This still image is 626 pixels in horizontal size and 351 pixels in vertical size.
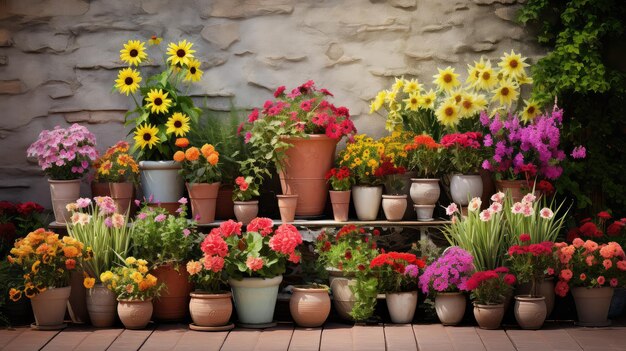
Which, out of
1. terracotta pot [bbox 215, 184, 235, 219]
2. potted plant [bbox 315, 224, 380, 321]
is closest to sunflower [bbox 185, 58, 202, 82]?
terracotta pot [bbox 215, 184, 235, 219]

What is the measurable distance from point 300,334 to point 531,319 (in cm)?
130

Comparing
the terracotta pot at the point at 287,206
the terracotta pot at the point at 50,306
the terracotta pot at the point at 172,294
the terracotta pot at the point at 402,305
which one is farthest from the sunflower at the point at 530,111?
the terracotta pot at the point at 50,306

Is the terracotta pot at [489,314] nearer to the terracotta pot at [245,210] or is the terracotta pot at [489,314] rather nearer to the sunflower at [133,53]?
the terracotta pot at [245,210]

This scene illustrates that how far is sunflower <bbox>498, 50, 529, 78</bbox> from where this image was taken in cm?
612

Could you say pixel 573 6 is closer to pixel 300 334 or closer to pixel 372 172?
pixel 372 172

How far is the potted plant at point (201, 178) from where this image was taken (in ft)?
18.8

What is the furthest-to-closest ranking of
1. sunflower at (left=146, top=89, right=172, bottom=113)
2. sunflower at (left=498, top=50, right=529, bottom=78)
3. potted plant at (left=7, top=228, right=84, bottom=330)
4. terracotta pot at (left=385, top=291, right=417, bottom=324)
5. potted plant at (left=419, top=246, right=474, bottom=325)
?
sunflower at (left=498, top=50, right=529, bottom=78), sunflower at (left=146, top=89, right=172, bottom=113), terracotta pot at (left=385, top=291, right=417, bottom=324), potted plant at (left=419, top=246, right=474, bottom=325), potted plant at (left=7, top=228, right=84, bottom=330)

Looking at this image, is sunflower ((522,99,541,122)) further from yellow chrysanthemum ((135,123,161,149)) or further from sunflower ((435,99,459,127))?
yellow chrysanthemum ((135,123,161,149))

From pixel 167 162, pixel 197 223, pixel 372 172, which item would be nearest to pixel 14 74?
pixel 167 162

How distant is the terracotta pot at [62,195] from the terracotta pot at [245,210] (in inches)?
40.2

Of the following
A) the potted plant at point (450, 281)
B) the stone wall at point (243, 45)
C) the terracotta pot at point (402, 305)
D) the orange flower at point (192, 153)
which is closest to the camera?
the potted plant at point (450, 281)

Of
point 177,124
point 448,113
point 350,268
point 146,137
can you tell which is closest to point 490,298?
point 350,268

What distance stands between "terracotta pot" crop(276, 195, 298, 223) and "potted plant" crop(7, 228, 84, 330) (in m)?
1.25

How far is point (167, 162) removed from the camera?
5.89m
